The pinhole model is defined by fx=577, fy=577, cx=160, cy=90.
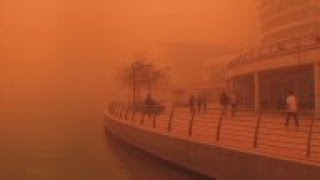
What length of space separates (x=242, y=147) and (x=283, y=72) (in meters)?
12.1

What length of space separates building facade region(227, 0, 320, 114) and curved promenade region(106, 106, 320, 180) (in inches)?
159

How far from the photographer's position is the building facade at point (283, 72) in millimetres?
17797

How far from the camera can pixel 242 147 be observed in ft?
31.4

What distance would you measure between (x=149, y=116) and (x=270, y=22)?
21305 millimetres

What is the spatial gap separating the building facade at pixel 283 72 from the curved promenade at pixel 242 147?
4.04 metres

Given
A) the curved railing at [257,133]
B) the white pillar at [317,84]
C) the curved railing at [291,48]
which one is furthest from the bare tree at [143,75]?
the curved railing at [257,133]

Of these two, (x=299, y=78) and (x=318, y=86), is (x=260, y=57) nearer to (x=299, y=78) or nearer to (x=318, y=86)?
(x=299, y=78)

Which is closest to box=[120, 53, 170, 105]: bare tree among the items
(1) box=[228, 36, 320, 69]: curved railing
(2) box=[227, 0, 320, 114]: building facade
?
(2) box=[227, 0, 320, 114]: building facade

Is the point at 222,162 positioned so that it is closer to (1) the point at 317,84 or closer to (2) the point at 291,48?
(1) the point at 317,84

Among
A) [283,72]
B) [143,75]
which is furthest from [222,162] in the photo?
[143,75]

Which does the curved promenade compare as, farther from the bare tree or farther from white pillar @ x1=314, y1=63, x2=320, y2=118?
the bare tree

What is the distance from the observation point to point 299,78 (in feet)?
67.6

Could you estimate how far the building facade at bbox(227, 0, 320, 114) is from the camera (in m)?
17.8

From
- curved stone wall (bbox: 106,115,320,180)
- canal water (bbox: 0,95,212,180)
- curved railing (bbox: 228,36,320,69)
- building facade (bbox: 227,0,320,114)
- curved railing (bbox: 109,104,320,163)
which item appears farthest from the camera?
building facade (bbox: 227,0,320,114)
